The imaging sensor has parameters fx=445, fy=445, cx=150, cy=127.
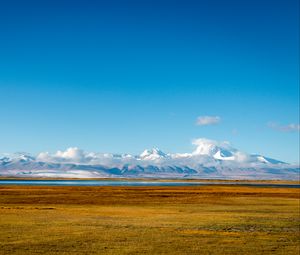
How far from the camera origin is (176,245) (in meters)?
27.1

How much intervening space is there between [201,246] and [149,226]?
9275 millimetres

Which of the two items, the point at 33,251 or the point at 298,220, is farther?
the point at 298,220

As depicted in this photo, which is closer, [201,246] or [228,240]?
[201,246]

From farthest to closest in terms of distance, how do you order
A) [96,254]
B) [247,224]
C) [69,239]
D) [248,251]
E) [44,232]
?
[247,224] < [44,232] < [69,239] < [248,251] < [96,254]

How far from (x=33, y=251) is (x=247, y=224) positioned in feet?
68.4

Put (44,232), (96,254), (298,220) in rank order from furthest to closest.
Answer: (298,220), (44,232), (96,254)

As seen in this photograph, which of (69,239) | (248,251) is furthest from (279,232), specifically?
(69,239)

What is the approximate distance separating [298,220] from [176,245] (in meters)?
20.4

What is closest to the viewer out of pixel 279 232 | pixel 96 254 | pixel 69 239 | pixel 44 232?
pixel 96 254

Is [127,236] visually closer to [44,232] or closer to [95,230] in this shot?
[95,230]

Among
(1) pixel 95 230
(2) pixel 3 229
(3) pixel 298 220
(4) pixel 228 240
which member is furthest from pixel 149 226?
(3) pixel 298 220

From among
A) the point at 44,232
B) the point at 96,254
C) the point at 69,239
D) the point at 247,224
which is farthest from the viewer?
the point at 247,224

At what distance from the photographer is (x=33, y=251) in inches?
970

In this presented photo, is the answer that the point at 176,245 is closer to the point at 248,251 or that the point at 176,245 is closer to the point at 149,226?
the point at 248,251
